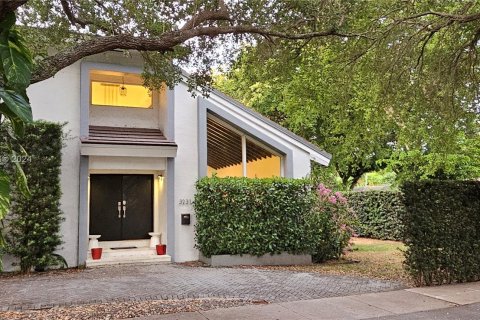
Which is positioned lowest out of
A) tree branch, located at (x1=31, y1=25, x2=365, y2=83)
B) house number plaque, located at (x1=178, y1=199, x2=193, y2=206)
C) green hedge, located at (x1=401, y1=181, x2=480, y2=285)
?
green hedge, located at (x1=401, y1=181, x2=480, y2=285)

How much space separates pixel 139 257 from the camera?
39.2 feet

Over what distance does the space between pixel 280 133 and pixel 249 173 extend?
3.05 meters

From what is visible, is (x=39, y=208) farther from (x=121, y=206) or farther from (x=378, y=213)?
(x=378, y=213)

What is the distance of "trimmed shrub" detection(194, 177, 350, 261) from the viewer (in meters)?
11.5

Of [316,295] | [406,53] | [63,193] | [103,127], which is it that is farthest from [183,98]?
[316,295]

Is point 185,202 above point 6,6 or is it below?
below

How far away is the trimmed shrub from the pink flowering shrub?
0.43 ft

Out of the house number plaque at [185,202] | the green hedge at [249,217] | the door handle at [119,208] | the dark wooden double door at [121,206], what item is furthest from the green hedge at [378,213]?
the door handle at [119,208]

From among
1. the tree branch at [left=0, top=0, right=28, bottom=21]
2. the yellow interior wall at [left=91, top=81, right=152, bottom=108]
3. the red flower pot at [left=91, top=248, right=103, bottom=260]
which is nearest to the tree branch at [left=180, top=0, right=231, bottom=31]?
the tree branch at [left=0, top=0, right=28, bottom=21]

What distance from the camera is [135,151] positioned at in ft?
38.7

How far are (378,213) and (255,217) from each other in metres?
10.3

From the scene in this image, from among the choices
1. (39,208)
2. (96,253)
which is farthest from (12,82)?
(96,253)

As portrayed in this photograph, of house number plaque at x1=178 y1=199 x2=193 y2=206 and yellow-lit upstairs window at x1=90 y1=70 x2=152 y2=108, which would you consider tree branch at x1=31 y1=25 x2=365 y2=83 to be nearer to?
house number plaque at x1=178 y1=199 x2=193 y2=206

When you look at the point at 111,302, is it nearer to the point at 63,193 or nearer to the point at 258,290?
the point at 258,290
